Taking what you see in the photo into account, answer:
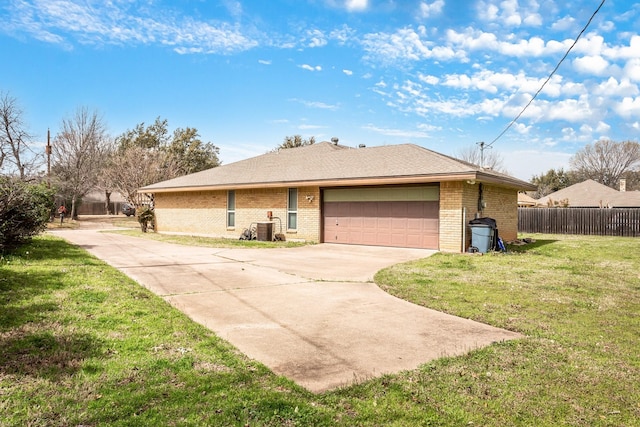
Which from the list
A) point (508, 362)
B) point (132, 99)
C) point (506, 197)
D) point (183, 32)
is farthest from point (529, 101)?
point (132, 99)

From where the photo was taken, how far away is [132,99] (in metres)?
23.9

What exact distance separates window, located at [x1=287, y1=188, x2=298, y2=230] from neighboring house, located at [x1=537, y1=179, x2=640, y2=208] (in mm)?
22147

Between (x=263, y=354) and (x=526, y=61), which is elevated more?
(x=526, y=61)

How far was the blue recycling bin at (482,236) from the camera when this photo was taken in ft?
42.8

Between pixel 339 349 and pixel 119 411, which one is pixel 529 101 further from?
pixel 119 411

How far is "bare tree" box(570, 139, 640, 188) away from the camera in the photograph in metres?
58.4

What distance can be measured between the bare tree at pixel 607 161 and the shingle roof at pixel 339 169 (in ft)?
174

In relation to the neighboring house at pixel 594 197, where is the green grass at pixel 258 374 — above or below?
below

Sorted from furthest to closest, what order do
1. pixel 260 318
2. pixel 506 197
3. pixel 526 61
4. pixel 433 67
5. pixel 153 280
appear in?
pixel 433 67 < pixel 506 197 < pixel 526 61 < pixel 153 280 < pixel 260 318

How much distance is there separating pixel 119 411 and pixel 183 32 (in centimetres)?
1339

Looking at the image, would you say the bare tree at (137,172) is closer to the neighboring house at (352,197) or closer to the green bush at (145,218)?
the green bush at (145,218)

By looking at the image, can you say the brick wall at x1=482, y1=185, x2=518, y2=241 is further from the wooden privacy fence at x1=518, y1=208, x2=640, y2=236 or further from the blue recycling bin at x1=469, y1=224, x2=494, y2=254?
the wooden privacy fence at x1=518, y1=208, x2=640, y2=236

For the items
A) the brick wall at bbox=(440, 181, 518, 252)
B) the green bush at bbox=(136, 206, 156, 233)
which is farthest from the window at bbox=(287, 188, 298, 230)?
the green bush at bbox=(136, 206, 156, 233)

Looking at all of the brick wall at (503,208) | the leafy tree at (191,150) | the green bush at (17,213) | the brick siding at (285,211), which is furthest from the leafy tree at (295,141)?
the green bush at (17,213)
